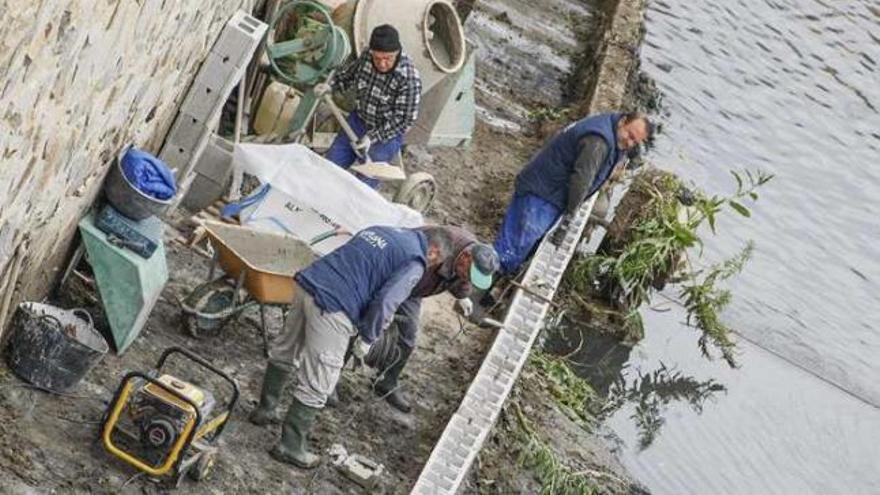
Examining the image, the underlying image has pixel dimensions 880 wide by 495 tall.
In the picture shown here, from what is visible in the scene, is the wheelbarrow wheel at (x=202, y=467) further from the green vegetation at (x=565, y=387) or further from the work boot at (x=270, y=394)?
the green vegetation at (x=565, y=387)

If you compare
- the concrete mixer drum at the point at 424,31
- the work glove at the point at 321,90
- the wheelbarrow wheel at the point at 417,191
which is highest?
the concrete mixer drum at the point at 424,31

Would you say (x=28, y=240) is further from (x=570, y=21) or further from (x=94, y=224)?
(x=570, y=21)

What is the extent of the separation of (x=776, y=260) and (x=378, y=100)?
789 cm

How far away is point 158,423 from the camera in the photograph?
863cm

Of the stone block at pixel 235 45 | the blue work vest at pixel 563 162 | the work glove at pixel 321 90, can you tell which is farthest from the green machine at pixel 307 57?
the blue work vest at pixel 563 162

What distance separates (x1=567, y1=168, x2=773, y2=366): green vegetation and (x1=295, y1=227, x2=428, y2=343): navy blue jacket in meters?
5.82

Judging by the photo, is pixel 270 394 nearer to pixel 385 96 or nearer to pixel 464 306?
pixel 464 306

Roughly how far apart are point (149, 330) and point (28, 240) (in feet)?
4.87

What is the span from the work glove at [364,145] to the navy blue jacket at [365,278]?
3.00 metres

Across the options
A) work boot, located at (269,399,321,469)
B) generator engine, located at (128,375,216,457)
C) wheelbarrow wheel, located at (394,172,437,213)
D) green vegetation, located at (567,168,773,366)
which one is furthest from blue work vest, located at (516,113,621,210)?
generator engine, located at (128,375,216,457)

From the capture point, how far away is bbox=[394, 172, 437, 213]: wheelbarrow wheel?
1300 centimetres

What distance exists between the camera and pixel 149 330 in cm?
1023

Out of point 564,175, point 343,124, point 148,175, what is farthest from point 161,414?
point 564,175

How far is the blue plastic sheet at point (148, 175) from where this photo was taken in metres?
9.98
